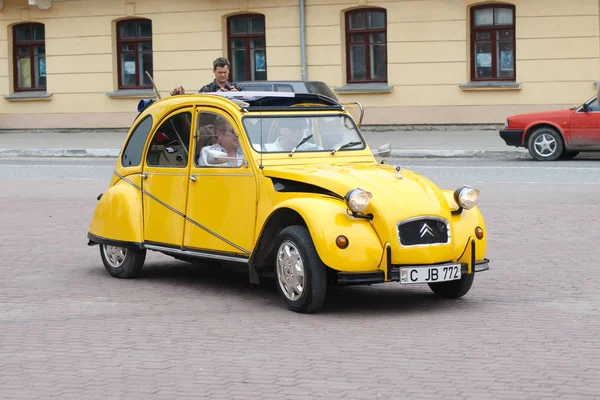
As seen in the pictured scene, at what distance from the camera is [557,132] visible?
23.1m

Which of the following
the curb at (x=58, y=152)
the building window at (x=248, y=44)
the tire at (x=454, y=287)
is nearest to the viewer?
the tire at (x=454, y=287)

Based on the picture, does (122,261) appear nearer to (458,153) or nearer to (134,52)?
(458,153)

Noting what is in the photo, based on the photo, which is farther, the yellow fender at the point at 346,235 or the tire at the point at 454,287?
the tire at the point at 454,287

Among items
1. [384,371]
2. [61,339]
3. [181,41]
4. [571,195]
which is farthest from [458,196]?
[181,41]

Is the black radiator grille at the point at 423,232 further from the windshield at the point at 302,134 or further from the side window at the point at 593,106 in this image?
the side window at the point at 593,106

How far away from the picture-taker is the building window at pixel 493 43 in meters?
29.6

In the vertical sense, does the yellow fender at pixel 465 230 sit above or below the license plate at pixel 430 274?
above

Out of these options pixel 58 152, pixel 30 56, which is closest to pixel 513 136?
pixel 58 152

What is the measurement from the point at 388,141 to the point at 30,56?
38.6ft

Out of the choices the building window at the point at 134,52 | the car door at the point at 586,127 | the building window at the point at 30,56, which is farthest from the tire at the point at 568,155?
the building window at the point at 30,56

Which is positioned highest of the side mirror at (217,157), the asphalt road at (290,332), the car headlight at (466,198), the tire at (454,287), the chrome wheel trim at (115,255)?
the side mirror at (217,157)

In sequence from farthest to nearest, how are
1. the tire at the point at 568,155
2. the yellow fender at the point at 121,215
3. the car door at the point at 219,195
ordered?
the tire at the point at 568,155 < the yellow fender at the point at 121,215 < the car door at the point at 219,195

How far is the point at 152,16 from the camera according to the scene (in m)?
32.8

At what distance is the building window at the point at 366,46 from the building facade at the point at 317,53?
0.02m
